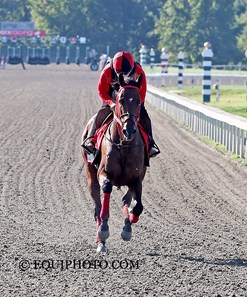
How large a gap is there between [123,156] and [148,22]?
85512mm

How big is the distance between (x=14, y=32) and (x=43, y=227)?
8663cm

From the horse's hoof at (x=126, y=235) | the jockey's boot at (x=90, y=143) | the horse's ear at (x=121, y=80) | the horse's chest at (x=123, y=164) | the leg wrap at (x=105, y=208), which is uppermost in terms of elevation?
the horse's ear at (x=121, y=80)

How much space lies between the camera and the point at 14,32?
312 feet

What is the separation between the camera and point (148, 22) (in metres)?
93.4

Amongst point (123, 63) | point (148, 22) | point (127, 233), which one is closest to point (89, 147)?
point (123, 63)

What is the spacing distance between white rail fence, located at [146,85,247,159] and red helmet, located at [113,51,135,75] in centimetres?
622

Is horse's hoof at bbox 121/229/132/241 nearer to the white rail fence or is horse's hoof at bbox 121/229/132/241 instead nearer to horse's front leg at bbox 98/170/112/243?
horse's front leg at bbox 98/170/112/243

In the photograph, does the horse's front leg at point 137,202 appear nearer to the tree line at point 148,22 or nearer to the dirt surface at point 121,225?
the dirt surface at point 121,225

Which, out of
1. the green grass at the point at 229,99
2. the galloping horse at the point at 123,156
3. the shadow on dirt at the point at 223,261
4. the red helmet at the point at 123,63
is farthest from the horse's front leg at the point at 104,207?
the green grass at the point at 229,99

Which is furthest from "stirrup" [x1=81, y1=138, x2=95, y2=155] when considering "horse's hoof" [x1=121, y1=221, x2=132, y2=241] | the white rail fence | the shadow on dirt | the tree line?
the tree line

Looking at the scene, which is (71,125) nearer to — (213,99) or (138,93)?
(213,99)

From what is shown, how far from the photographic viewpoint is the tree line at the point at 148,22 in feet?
248

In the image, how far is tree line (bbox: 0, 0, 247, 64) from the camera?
75562 mm

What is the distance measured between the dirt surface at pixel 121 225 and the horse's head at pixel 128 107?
1035 millimetres
